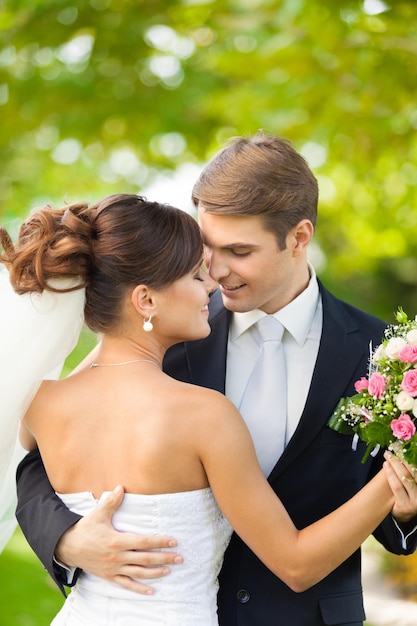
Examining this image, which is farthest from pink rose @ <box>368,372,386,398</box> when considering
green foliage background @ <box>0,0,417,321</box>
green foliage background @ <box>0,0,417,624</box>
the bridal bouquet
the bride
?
green foliage background @ <box>0,0,417,321</box>

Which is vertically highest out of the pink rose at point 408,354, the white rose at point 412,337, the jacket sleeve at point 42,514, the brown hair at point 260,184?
the brown hair at point 260,184

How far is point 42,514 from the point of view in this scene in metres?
3.27

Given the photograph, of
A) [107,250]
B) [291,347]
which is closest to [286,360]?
[291,347]

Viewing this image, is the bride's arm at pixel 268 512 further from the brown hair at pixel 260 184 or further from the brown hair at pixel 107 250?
the brown hair at pixel 260 184

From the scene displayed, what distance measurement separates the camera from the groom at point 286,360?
3.48m

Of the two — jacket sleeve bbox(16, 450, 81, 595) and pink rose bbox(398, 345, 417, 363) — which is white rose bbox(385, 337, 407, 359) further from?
jacket sleeve bbox(16, 450, 81, 595)

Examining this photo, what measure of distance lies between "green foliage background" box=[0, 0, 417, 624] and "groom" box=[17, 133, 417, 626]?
2.75ft

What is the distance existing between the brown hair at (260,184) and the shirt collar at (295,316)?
0.25m

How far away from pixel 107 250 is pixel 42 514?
96cm

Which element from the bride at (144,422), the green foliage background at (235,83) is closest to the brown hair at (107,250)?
the bride at (144,422)

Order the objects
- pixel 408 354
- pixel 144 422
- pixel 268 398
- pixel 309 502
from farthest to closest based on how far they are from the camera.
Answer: pixel 268 398, pixel 309 502, pixel 408 354, pixel 144 422

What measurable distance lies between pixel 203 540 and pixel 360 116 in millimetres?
4272

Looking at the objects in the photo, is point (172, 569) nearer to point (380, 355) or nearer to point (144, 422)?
point (144, 422)

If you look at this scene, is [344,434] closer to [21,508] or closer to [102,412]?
[102,412]
